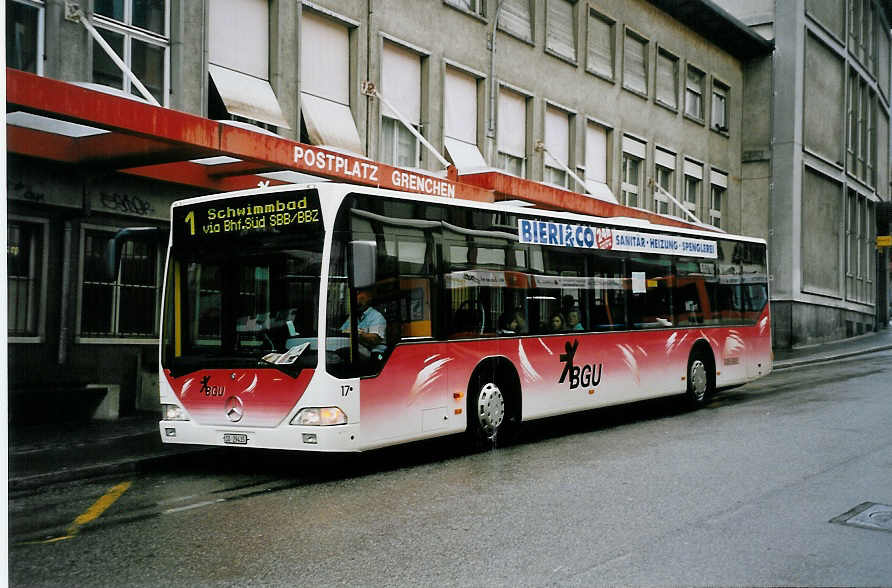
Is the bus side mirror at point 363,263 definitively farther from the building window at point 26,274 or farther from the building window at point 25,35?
the building window at point 25,35

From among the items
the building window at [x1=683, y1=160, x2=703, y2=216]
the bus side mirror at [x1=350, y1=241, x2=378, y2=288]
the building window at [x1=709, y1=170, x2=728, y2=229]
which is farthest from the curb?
the bus side mirror at [x1=350, y1=241, x2=378, y2=288]

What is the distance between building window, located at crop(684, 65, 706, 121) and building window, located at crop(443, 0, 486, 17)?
12652mm

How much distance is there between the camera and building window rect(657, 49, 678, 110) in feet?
103

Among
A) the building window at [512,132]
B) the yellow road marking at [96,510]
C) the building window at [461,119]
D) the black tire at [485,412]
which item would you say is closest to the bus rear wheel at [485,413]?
the black tire at [485,412]

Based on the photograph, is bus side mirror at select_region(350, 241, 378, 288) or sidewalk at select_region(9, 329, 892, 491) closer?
bus side mirror at select_region(350, 241, 378, 288)

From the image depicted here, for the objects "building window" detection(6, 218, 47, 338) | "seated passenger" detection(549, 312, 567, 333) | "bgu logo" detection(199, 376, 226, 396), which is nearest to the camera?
"bgu logo" detection(199, 376, 226, 396)

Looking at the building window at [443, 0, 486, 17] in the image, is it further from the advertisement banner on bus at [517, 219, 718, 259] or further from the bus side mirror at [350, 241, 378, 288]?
the bus side mirror at [350, 241, 378, 288]

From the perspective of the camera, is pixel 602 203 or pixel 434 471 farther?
pixel 602 203

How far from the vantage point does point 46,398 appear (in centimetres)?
1302

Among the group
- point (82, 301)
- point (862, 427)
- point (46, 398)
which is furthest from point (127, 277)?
point (862, 427)

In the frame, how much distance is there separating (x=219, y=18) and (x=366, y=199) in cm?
839

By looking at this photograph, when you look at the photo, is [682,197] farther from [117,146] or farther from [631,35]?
[117,146]

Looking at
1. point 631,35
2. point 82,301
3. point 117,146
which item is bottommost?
point 82,301

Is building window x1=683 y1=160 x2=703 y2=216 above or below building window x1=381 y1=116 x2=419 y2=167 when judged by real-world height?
above
